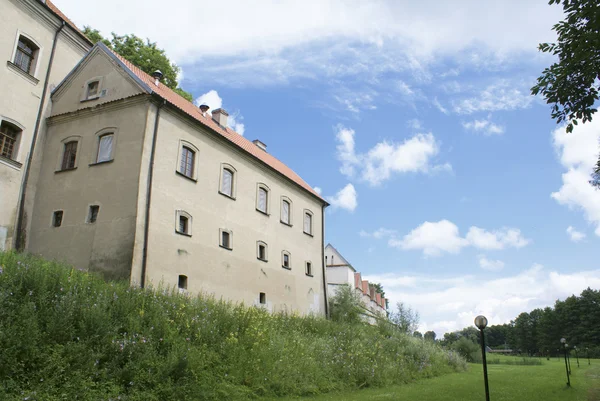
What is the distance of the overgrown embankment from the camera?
30.5ft

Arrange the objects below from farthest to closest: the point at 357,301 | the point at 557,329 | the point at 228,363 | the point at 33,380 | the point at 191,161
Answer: the point at 557,329, the point at 357,301, the point at 191,161, the point at 228,363, the point at 33,380

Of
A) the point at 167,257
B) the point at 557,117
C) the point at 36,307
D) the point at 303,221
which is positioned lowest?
the point at 36,307

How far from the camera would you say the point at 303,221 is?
1221 inches

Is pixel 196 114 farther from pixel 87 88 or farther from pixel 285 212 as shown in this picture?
pixel 285 212

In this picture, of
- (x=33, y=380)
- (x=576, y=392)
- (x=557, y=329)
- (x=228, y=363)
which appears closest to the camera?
(x=33, y=380)

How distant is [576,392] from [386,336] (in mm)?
11688

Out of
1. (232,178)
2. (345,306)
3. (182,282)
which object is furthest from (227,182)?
(345,306)

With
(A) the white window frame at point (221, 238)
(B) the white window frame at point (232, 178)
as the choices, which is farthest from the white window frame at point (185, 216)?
(B) the white window frame at point (232, 178)

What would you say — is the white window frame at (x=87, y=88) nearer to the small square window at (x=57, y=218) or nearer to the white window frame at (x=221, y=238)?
the small square window at (x=57, y=218)

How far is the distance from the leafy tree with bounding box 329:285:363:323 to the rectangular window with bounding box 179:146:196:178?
16.1m

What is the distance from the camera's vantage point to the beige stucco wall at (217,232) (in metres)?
19.5

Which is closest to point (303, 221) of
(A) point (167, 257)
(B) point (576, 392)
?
(A) point (167, 257)

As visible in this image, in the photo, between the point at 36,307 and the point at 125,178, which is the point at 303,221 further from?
the point at 36,307

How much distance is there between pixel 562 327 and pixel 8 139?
84228 mm
